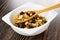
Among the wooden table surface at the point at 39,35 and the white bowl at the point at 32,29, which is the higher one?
the white bowl at the point at 32,29

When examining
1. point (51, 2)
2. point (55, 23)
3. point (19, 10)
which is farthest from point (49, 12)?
point (51, 2)

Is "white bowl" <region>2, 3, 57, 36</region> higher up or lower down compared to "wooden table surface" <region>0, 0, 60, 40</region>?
higher up

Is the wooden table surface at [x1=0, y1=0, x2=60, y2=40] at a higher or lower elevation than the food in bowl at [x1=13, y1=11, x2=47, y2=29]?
lower

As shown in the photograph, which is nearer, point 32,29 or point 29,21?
point 32,29

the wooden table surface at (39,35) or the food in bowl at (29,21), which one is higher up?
the food in bowl at (29,21)

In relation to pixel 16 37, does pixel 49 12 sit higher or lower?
higher

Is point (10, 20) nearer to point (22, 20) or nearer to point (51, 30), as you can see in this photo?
point (22, 20)

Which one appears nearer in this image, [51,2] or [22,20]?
[22,20]

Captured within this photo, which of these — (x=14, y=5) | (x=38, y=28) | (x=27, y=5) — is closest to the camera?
(x=38, y=28)
